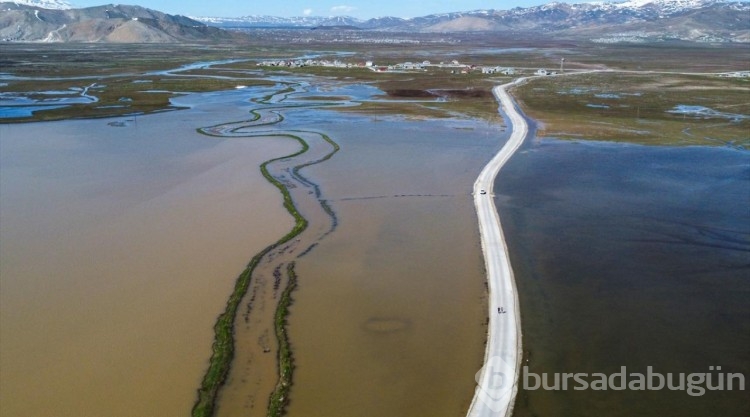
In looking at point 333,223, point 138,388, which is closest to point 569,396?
point 138,388

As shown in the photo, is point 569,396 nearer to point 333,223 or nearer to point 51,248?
point 333,223

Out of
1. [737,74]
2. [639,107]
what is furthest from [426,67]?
[639,107]

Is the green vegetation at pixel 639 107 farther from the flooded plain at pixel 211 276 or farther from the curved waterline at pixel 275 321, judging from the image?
the curved waterline at pixel 275 321

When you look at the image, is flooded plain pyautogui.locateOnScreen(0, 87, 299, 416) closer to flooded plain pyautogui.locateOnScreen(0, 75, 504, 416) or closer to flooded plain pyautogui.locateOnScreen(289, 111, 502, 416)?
flooded plain pyautogui.locateOnScreen(0, 75, 504, 416)

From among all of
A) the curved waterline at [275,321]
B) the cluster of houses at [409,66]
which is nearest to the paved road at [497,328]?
the curved waterline at [275,321]

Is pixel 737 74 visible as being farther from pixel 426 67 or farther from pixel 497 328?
pixel 497 328

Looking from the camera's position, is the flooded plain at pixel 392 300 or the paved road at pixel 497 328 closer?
the paved road at pixel 497 328
